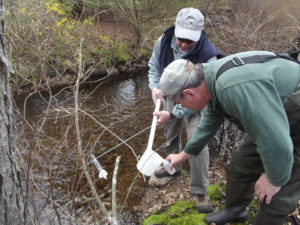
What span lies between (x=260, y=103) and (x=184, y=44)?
139 cm

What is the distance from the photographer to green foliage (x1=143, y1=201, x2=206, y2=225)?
2764mm

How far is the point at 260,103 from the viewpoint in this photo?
1426mm

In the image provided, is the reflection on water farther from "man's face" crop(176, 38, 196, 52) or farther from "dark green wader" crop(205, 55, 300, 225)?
"man's face" crop(176, 38, 196, 52)

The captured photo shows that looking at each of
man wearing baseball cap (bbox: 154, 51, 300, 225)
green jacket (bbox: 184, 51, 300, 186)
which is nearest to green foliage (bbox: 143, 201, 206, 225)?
man wearing baseball cap (bbox: 154, 51, 300, 225)

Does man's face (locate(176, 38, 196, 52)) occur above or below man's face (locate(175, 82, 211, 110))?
above

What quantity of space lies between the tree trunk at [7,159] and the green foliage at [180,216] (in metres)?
1.50

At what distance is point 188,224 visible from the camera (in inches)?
108

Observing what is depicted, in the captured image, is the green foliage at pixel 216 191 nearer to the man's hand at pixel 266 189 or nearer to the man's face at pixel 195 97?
the man's hand at pixel 266 189

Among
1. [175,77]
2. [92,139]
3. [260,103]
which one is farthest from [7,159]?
[92,139]

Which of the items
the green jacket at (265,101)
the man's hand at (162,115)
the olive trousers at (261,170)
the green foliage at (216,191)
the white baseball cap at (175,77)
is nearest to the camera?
the green jacket at (265,101)

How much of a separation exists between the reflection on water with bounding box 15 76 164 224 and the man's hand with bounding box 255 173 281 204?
899 millimetres

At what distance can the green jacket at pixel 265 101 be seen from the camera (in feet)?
4.72

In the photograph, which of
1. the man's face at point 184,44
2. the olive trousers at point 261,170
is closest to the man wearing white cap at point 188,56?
the man's face at point 184,44

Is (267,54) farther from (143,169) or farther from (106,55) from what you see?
(106,55)
